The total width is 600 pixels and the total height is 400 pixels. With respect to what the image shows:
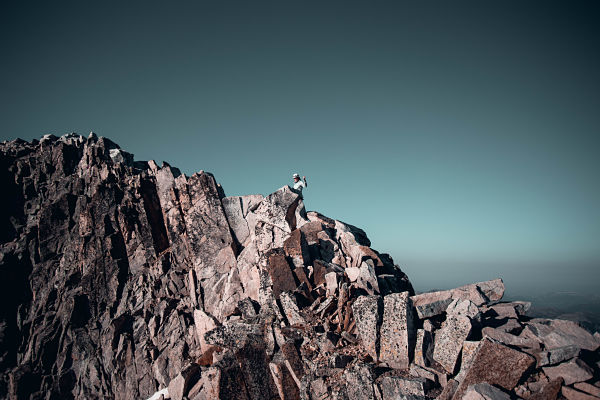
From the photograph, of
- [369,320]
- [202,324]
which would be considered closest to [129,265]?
[202,324]

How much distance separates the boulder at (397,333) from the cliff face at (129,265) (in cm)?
287

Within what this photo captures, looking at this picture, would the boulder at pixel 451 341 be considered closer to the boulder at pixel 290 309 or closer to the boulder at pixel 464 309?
the boulder at pixel 464 309

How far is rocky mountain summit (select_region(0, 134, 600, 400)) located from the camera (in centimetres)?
920

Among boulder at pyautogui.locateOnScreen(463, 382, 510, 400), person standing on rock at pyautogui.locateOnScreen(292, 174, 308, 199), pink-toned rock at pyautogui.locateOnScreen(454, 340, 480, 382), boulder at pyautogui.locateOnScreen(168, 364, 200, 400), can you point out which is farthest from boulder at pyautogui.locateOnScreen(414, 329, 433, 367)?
person standing on rock at pyautogui.locateOnScreen(292, 174, 308, 199)

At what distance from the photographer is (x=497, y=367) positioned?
824cm

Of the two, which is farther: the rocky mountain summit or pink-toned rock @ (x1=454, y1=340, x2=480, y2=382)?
the rocky mountain summit

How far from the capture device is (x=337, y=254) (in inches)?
646

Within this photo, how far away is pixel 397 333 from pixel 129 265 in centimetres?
1826

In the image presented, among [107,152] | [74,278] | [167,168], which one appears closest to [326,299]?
[167,168]

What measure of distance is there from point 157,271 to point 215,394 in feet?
37.4

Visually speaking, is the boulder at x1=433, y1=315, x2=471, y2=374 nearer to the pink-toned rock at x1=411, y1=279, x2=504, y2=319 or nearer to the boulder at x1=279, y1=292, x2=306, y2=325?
the pink-toned rock at x1=411, y1=279, x2=504, y2=319

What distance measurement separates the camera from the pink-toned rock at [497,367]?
26.5ft

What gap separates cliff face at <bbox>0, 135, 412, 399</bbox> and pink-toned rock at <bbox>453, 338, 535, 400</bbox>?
546 centimetres

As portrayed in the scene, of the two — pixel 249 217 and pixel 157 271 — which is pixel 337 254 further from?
pixel 157 271
